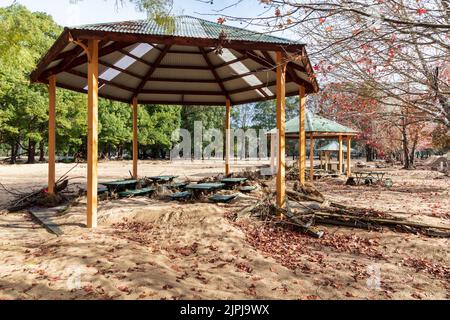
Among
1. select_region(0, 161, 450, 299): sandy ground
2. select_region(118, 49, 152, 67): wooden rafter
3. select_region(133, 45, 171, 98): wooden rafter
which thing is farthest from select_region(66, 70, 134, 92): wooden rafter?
select_region(0, 161, 450, 299): sandy ground

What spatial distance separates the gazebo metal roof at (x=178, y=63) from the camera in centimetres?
668

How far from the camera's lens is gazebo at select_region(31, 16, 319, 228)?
21.0 feet

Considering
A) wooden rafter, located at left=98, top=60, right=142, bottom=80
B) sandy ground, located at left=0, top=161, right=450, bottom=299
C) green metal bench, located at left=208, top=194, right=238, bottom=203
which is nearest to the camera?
sandy ground, located at left=0, top=161, right=450, bottom=299

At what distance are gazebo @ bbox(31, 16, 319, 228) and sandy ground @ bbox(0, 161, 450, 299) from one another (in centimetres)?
134

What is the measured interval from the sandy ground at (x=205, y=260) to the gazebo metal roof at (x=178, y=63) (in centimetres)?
354

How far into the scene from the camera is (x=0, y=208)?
898cm

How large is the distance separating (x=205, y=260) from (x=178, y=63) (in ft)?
28.3

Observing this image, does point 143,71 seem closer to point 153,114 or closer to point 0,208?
point 0,208

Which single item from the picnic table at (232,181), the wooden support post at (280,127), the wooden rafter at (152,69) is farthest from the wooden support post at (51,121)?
the wooden support post at (280,127)

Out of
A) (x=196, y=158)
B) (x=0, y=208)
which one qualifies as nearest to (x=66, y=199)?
(x=0, y=208)

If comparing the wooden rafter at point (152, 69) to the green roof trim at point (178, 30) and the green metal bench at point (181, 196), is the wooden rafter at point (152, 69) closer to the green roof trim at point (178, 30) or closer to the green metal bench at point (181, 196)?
the green roof trim at point (178, 30)

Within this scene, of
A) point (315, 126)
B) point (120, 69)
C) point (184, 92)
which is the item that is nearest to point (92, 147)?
point (120, 69)

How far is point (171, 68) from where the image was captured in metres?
11.7

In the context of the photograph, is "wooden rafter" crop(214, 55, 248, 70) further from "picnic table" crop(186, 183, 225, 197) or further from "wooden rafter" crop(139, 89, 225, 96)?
"picnic table" crop(186, 183, 225, 197)
